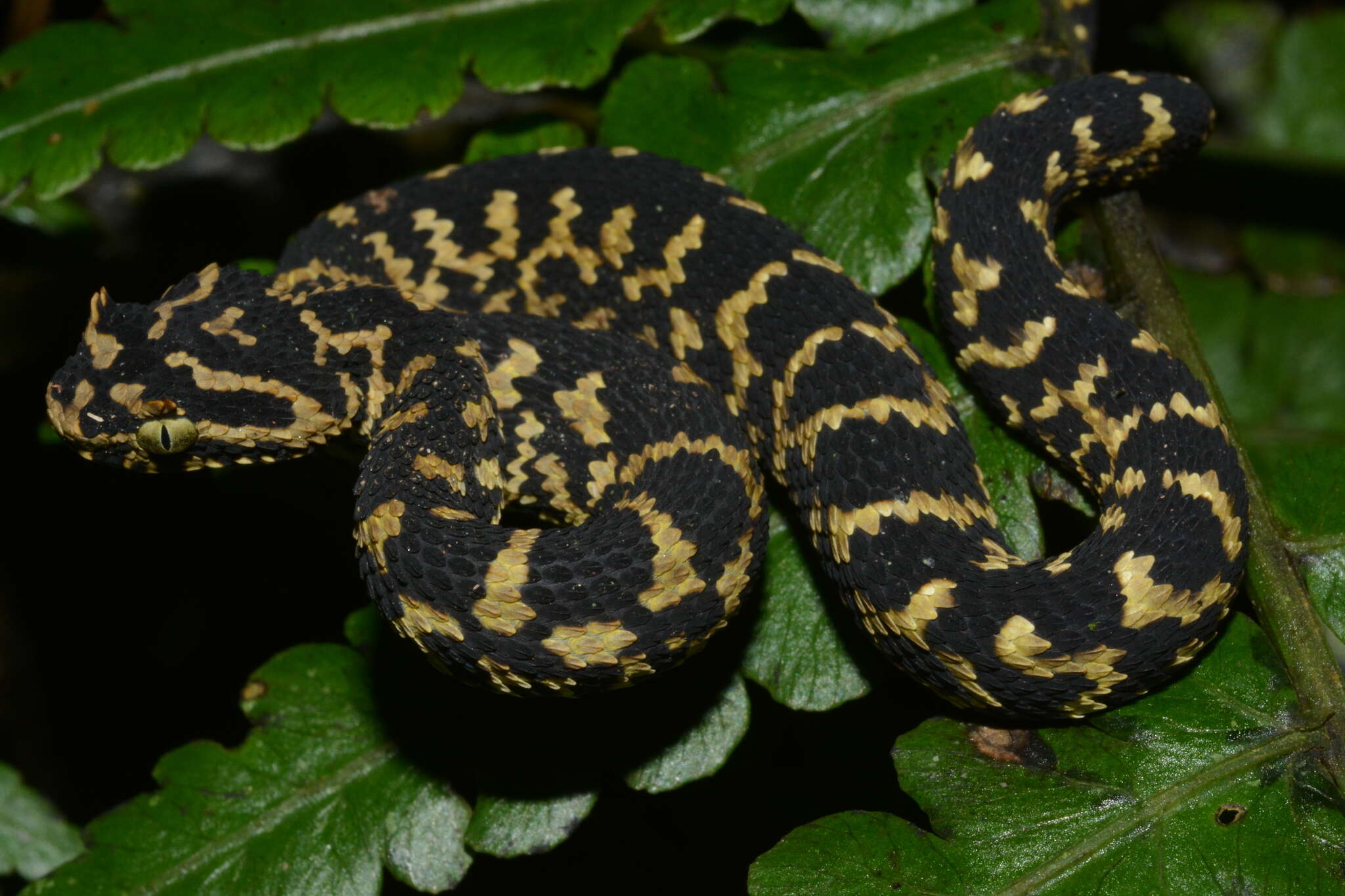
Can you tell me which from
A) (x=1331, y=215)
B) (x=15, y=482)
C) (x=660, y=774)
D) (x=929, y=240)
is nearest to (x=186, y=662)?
(x=15, y=482)

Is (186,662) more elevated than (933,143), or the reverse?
(933,143)

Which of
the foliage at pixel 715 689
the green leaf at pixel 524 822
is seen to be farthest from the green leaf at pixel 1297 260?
the green leaf at pixel 524 822

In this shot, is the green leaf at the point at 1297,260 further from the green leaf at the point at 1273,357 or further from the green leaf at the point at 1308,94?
the green leaf at the point at 1308,94

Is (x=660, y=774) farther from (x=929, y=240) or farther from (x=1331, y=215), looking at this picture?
(x=1331, y=215)

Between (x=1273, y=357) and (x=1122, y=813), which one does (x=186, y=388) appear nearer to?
(x=1122, y=813)

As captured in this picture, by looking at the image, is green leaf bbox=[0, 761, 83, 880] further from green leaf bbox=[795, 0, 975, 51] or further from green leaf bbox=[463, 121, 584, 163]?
green leaf bbox=[795, 0, 975, 51]

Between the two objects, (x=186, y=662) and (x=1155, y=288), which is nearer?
(x=1155, y=288)

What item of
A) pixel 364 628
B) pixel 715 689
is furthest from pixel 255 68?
pixel 715 689
